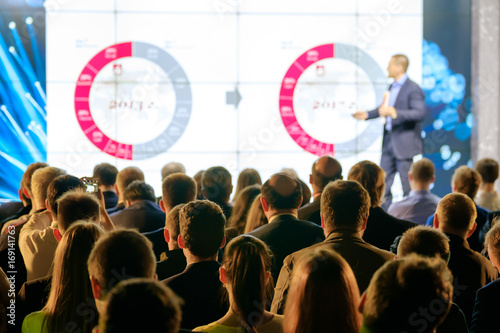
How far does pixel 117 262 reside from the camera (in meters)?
1.77

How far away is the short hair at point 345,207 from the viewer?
268cm

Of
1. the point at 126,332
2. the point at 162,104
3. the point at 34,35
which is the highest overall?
the point at 34,35

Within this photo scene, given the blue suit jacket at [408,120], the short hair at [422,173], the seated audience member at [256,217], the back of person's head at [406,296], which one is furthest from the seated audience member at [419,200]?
the back of person's head at [406,296]

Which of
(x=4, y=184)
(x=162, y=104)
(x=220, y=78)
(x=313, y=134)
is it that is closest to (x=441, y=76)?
(x=313, y=134)

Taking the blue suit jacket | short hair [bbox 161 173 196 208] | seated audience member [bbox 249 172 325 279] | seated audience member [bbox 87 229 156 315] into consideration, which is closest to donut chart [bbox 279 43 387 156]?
the blue suit jacket

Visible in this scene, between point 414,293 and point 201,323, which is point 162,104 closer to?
point 201,323

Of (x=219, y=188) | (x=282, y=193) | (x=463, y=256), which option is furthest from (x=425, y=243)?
(x=219, y=188)

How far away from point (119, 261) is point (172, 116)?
5590 millimetres

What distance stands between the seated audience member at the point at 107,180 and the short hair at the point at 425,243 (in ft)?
9.54

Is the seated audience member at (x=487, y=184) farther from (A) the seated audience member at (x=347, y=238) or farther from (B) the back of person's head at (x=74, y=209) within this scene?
(B) the back of person's head at (x=74, y=209)

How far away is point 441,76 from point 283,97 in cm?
196

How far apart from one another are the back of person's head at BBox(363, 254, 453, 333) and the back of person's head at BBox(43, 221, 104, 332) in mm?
964

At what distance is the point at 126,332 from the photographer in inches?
44.0

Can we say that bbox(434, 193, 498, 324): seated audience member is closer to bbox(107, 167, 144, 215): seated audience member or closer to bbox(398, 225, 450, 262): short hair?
bbox(398, 225, 450, 262): short hair
